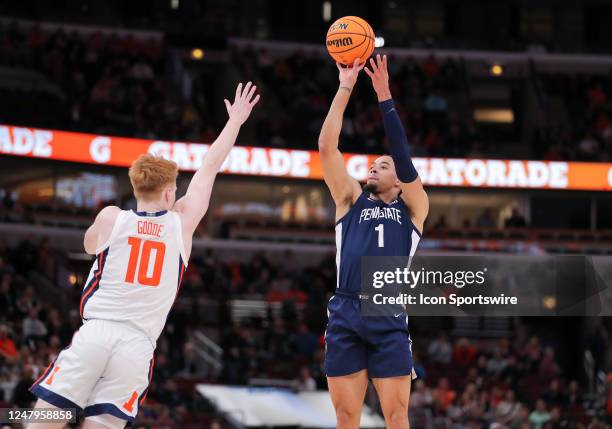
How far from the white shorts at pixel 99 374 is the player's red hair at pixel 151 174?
0.78 meters

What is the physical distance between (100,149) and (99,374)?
2252 centimetres

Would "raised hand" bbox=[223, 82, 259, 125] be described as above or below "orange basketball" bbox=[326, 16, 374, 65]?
below

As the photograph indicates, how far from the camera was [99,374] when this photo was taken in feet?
19.3

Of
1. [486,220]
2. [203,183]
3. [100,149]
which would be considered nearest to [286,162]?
[100,149]

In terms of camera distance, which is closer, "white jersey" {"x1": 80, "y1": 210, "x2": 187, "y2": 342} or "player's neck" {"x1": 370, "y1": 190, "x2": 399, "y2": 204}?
"white jersey" {"x1": 80, "y1": 210, "x2": 187, "y2": 342}

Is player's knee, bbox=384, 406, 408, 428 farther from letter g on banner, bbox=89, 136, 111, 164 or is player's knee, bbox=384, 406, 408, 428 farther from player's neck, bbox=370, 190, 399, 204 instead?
letter g on banner, bbox=89, 136, 111, 164

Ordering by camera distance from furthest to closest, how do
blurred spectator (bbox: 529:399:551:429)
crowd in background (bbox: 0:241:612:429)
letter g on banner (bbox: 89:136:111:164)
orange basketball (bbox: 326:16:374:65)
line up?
letter g on banner (bbox: 89:136:111:164) → blurred spectator (bbox: 529:399:551:429) → crowd in background (bbox: 0:241:612:429) → orange basketball (bbox: 326:16:374:65)

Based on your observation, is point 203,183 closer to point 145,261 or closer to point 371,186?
point 145,261

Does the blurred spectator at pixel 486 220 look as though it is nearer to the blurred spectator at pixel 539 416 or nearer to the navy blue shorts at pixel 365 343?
the blurred spectator at pixel 539 416

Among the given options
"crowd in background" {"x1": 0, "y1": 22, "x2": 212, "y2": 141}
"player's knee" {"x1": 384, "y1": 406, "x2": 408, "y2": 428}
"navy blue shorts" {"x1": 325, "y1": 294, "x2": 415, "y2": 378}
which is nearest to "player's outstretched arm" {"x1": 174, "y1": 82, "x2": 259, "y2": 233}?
"navy blue shorts" {"x1": 325, "y1": 294, "x2": 415, "y2": 378}

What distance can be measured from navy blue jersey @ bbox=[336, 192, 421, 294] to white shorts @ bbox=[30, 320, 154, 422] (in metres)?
1.95

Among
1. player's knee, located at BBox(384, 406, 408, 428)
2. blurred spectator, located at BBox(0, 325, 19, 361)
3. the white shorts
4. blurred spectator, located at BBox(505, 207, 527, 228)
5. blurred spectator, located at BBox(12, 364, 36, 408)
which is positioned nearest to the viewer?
the white shorts

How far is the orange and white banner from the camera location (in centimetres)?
2709

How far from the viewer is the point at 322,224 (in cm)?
3219
